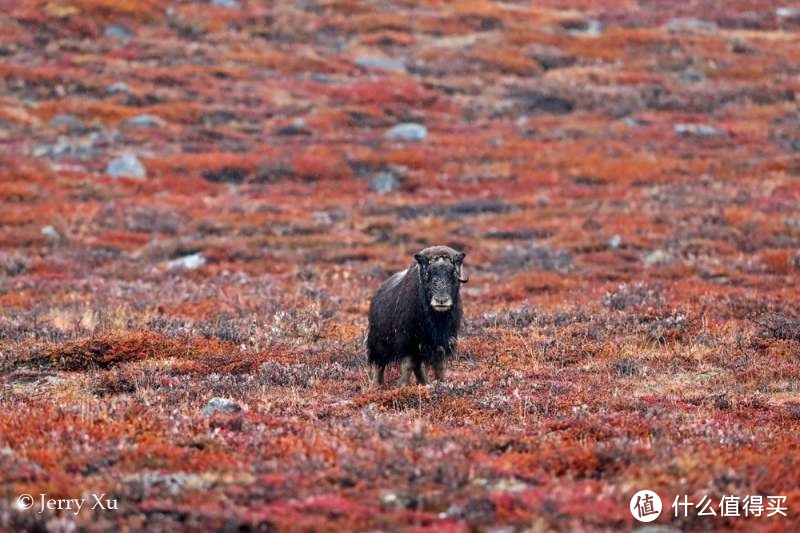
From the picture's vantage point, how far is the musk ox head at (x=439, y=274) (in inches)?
462

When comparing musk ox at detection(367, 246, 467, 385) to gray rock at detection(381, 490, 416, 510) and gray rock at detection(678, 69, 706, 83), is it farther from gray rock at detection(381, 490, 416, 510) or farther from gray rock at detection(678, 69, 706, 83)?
gray rock at detection(678, 69, 706, 83)

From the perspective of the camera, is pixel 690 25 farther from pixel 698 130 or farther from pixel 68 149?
pixel 68 149

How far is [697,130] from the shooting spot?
4400 centimetres

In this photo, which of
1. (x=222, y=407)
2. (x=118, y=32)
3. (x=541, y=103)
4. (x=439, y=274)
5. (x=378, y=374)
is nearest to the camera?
(x=222, y=407)

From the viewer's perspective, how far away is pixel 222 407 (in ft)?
31.9

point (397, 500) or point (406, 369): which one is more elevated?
point (397, 500)

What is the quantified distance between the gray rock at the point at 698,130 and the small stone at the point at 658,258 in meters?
19.7

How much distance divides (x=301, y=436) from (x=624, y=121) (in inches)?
1576

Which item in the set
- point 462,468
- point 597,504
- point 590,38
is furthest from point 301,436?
point 590,38

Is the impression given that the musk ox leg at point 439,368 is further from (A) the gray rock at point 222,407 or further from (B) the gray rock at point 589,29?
(B) the gray rock at point 589,29

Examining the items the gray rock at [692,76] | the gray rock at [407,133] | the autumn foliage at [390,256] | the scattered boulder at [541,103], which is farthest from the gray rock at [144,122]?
the gray rock at [692,76]

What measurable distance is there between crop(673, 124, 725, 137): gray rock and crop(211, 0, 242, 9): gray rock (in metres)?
34.4

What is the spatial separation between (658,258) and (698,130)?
2086cm

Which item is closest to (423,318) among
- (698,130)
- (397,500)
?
(397,500)
